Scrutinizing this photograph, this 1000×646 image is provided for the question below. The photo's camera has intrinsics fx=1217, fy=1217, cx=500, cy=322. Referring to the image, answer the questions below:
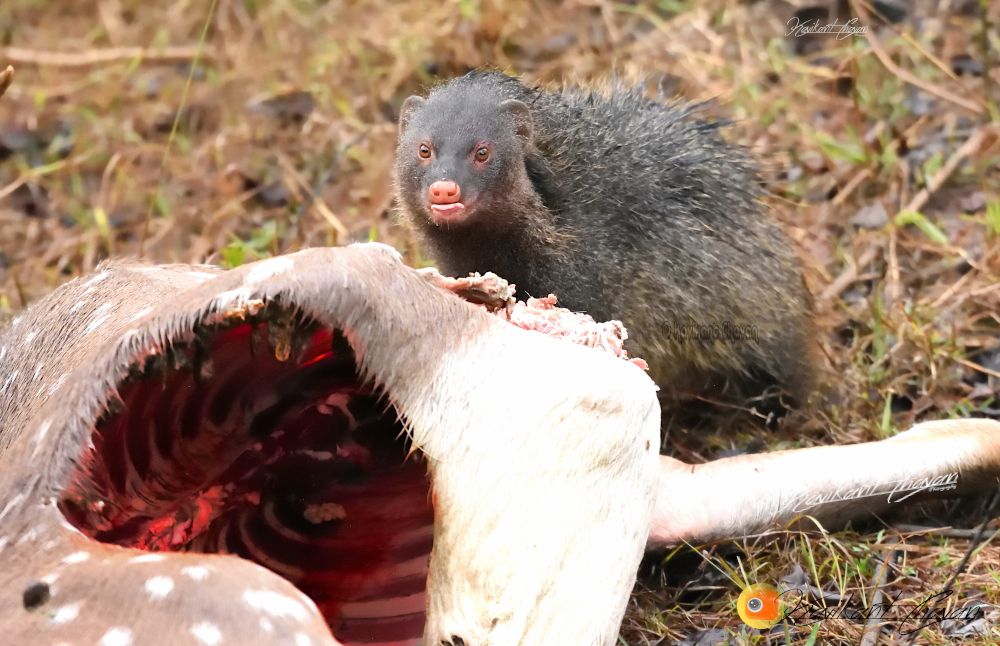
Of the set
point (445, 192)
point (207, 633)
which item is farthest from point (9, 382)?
point (445, 192)

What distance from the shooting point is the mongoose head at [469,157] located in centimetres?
358

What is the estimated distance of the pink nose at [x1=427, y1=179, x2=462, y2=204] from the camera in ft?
11.6

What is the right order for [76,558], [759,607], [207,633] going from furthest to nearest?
[759,607], [76,558], [207,633]

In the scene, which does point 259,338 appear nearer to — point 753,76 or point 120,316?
point 120,316

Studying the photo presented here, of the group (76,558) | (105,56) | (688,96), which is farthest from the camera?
(105,56)

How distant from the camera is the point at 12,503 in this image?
76.8 inches

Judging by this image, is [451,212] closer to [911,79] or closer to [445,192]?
[445,192]

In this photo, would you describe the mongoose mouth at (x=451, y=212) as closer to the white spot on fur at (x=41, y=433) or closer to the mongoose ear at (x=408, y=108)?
the mongoose ear at (x=408, y=108)

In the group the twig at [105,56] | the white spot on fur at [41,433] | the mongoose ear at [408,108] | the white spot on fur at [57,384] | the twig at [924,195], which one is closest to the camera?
the white spot on fur at [41,433]

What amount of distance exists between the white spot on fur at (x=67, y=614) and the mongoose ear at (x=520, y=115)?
89.2 inches

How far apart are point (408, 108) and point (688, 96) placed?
182 cm

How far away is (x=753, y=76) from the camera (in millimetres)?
5391

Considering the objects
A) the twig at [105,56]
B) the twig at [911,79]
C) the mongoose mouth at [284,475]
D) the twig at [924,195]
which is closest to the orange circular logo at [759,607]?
the mongoose mouth at [284,475]

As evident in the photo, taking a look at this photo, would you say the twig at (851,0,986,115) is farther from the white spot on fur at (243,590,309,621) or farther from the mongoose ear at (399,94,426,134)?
the white spot on fur at (243,590,309,621)
